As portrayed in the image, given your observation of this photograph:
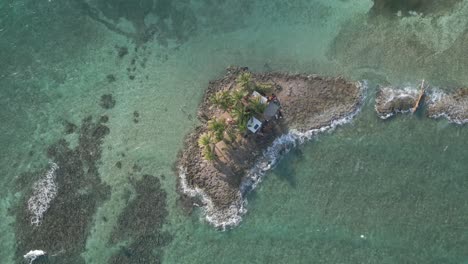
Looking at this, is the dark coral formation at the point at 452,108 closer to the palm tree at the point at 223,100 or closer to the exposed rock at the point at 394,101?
the exposed rock at the point at 394,101

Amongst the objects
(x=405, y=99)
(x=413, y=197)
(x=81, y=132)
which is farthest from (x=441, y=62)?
(x=81, y=132)

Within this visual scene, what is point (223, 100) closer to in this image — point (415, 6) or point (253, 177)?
point (253, 177)

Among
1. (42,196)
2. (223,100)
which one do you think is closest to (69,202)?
(42,196)

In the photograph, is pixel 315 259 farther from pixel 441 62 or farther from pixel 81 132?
pixel 81 132

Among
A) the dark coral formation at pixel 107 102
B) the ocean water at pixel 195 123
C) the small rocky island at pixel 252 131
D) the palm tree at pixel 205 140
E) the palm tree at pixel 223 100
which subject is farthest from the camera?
the dark coral formation at pixel 107 102

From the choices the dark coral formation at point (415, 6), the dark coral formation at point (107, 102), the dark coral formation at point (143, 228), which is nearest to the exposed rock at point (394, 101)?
the dark coral formation at point (415, 6)

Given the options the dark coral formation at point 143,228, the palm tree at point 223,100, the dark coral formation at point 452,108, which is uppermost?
the dark coral formation at point 452,108
